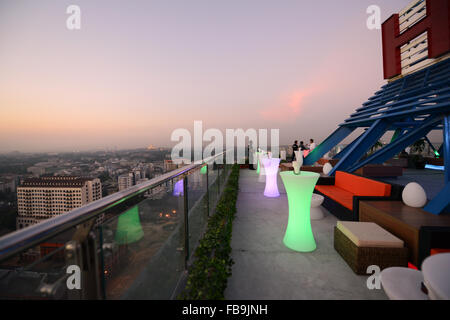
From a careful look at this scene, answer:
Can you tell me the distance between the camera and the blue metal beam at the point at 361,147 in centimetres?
709

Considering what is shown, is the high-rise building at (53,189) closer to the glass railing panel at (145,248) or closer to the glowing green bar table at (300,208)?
the glass railing panel at (145,248)

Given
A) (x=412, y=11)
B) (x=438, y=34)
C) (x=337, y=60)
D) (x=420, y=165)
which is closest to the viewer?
(x=438, y=34)

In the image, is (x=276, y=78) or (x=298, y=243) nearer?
(x=298, y=243)

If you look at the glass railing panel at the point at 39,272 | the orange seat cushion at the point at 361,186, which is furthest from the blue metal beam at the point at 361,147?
the glass railing panel at the point at 39,272

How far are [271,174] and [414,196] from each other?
128 inches

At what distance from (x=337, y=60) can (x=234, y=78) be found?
9723mm

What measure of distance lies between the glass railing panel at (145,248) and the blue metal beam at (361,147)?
644cm

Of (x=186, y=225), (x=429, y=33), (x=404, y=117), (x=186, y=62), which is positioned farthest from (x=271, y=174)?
(x=186, y=62)

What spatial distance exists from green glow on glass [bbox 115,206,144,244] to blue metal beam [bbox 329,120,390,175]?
6.91m

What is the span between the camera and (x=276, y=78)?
1759 cm

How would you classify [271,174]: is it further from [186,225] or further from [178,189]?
[178,189]

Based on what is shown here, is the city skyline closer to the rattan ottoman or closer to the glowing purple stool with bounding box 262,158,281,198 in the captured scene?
the glowing purple stool with bounding box 262,158,281,198
